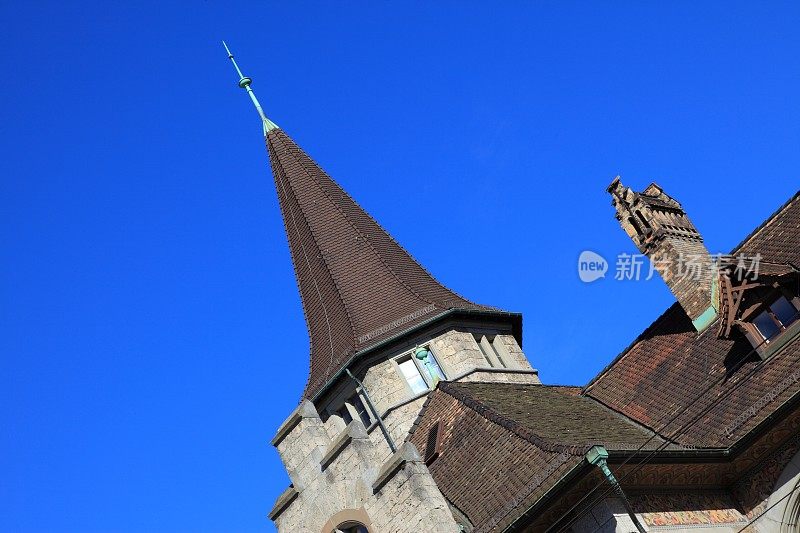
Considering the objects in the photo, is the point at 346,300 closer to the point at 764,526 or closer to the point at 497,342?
the point at 497,342

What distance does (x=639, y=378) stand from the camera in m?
18.1

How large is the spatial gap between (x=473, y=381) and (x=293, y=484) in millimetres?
6654

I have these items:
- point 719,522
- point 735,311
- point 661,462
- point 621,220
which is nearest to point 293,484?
point 661,462

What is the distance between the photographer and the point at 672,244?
61.5 feet

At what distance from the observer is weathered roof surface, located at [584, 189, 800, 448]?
14789mm

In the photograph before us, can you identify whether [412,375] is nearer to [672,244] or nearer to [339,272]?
[339,272]

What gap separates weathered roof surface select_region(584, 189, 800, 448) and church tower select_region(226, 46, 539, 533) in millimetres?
2864

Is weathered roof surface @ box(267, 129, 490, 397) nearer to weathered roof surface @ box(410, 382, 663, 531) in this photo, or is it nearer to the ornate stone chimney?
weathered roof surface @ box(410, 382, 663, 531)

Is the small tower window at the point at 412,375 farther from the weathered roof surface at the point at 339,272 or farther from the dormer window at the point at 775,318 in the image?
the dormer window at the point at 775,318

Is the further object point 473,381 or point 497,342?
point 497,342

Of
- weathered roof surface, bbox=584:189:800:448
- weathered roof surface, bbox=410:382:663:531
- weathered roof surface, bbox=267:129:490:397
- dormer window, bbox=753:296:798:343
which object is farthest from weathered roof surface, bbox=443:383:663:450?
weathered roof surface, bbox=267:129:490:397

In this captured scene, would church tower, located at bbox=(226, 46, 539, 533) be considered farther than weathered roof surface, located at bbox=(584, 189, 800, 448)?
No

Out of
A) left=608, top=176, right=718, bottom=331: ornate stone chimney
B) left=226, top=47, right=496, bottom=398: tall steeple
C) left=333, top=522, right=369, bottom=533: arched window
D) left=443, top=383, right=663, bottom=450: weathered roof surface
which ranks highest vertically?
left=226, top=47, right=496, bottom=398: tall steeple

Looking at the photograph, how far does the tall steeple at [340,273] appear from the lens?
2059 cm
